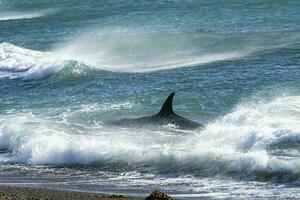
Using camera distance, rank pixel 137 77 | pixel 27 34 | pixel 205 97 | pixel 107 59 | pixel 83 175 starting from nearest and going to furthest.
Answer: pixel 83 175, pixel 205 97, pixel 137 77, pixel 107 59, pixel 27 34

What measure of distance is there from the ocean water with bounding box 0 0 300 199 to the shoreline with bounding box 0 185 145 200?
21.5 inches

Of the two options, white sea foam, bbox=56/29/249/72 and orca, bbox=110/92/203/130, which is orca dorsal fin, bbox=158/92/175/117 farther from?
white sea foam, bbox=56/29/249/72

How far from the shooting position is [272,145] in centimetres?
1789

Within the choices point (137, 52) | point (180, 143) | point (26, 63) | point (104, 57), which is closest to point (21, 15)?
point (104, 57)

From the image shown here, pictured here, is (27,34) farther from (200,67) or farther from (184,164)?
(184,164)

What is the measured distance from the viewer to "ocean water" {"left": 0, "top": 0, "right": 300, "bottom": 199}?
16.4 metres

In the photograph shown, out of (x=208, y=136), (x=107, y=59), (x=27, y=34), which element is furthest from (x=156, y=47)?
(x=208, y=136)

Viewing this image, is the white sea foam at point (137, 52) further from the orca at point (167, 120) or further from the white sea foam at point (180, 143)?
the orca at point (167, 120)

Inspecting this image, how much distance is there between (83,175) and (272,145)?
378 cm

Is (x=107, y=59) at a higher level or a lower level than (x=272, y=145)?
higher

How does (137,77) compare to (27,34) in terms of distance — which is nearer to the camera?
(137,77)

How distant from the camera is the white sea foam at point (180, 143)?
16.8m

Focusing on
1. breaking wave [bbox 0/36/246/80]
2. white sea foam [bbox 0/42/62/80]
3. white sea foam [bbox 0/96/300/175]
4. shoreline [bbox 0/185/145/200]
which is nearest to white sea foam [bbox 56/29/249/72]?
→ breaking wave [bbox 0/36/246/80]

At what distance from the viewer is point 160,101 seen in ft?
81.1
